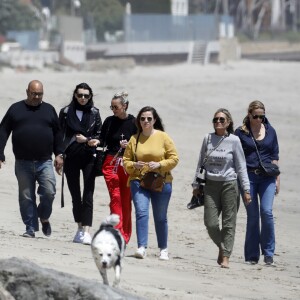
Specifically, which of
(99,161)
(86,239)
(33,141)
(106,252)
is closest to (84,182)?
(99,161)

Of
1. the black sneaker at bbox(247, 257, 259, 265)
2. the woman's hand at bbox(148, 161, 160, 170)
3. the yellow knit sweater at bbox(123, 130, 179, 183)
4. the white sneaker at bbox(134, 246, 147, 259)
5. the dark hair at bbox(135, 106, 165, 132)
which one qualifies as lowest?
the black sneaker at bbox(247, 257, 259, 265)

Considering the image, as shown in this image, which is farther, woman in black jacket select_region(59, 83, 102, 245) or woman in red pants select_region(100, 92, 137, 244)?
woman in black jacket select_region(59, 83, 102, 245)

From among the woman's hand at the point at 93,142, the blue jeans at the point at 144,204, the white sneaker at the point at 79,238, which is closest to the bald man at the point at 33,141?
the woman's hand at the point at 93,142

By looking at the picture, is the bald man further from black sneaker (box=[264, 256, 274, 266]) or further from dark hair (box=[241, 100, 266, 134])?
black sneaker (box=[264, 256, 274, 266])

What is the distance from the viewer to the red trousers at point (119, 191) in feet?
36.8

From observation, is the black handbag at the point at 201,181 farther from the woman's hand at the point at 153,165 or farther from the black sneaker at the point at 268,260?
the black sneaker at the point at 268,260

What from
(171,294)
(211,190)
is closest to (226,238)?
(211,190)

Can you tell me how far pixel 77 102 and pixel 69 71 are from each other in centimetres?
3236

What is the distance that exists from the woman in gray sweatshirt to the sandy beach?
14.5 inches

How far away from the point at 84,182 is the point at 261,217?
1.75 metres

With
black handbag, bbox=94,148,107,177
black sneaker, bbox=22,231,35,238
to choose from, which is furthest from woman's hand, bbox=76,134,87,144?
black sneaker, bbox=22,231,35,238

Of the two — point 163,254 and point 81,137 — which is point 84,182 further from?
point 163,254

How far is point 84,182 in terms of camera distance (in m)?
11.6

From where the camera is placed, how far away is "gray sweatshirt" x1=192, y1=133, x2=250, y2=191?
10.7 meters
